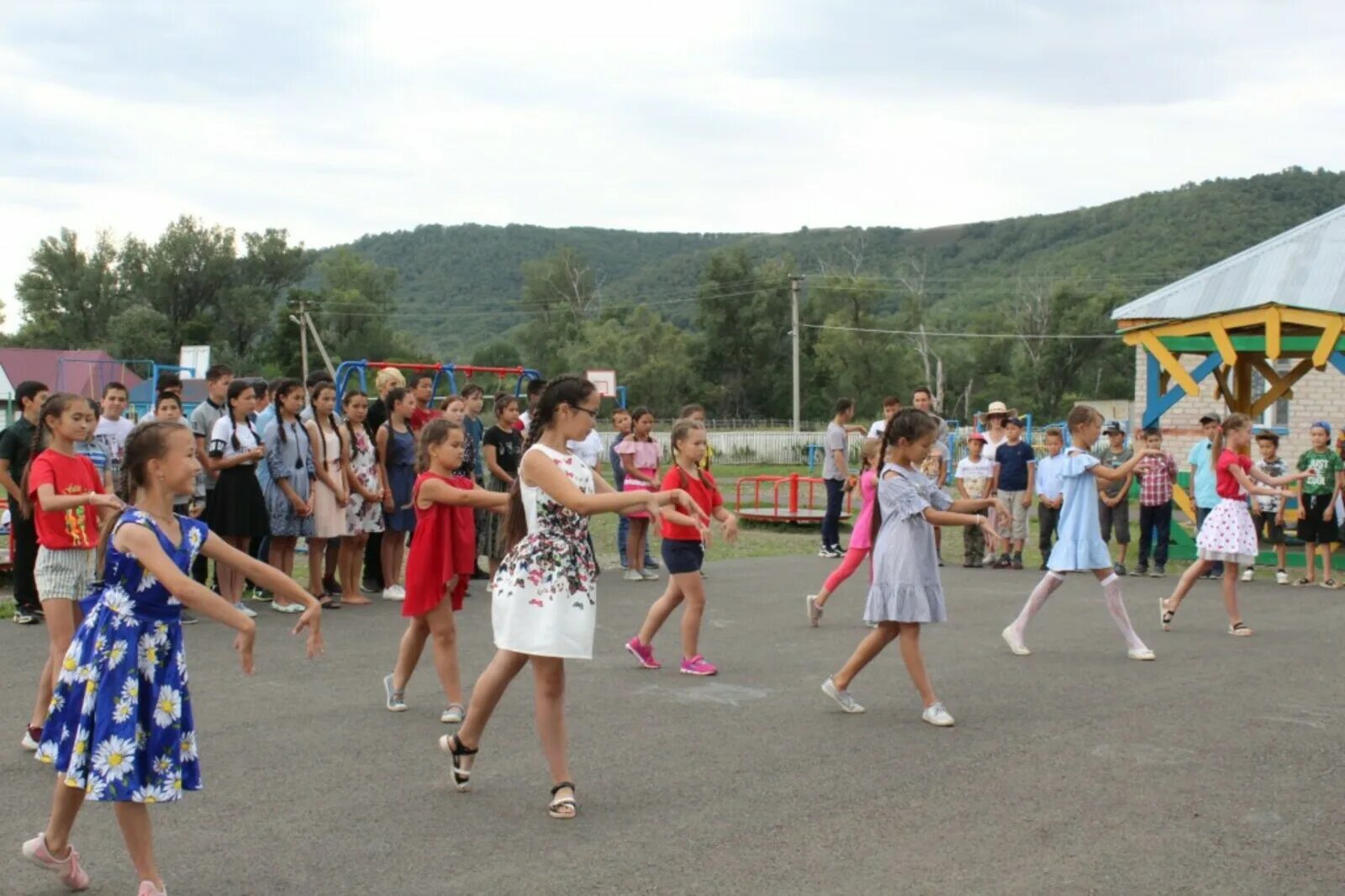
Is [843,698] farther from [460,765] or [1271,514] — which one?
[1271,514]

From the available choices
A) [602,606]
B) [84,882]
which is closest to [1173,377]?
[602,606]

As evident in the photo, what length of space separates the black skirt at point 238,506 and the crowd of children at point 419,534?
2 centimetres

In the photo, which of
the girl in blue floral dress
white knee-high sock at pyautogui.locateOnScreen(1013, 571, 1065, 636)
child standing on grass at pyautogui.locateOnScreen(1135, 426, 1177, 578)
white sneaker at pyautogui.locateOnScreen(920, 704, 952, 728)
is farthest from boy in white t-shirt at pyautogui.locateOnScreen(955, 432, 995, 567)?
the girl in blue floral dress

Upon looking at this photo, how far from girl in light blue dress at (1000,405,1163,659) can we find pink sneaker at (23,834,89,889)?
6.85m

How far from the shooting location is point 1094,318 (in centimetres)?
7819

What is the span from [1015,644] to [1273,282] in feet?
35.1

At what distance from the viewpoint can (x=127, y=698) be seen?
444 cm

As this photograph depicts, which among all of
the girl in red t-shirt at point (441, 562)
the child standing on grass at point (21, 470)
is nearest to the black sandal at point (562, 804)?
the girl in red t-shirt at point (441, 562)

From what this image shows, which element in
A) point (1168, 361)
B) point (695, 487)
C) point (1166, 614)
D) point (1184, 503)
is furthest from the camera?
point (1168, 361)

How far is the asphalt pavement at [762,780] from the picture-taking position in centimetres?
495

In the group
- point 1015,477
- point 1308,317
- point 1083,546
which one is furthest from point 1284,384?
point 1083,546

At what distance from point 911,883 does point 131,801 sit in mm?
2663

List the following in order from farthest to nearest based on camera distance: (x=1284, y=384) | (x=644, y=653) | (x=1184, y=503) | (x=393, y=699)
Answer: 1. (x=1284, y=384)
2. (x=1184, y=503)
3. (x=644, y=653)
4. (x=393, y=699)

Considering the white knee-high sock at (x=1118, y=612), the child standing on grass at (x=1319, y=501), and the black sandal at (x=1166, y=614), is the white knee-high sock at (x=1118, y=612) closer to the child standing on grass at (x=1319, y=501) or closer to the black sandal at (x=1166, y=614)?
the black sandal at (x=1166, y=614)
